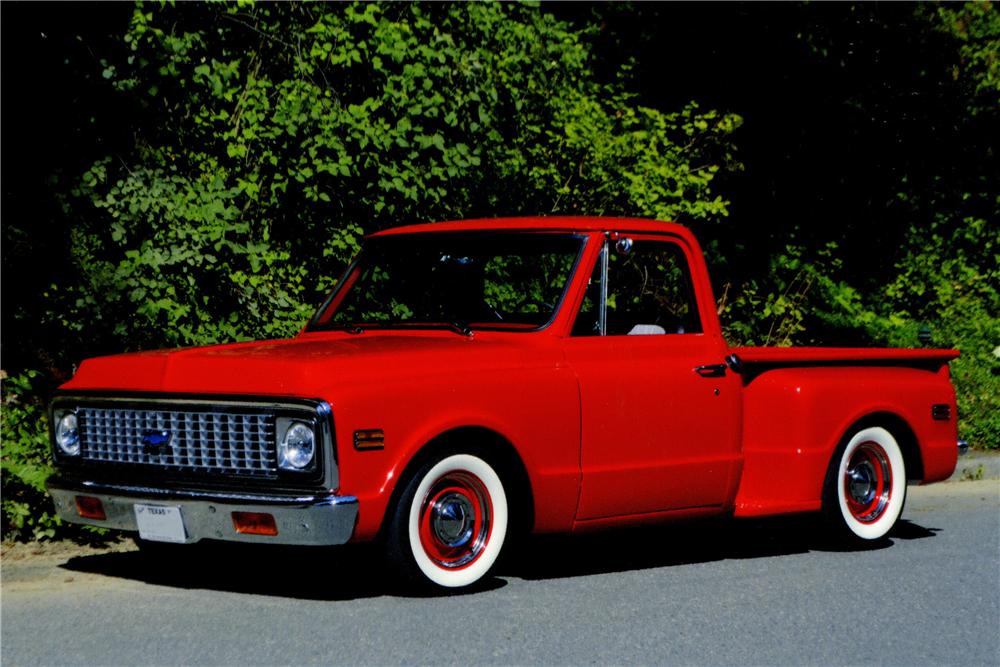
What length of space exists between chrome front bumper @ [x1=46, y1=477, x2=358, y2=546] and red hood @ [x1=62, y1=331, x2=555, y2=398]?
1.51ft

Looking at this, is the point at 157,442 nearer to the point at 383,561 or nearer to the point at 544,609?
the point at 383,561

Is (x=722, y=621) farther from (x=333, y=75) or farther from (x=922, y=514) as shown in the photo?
(x=333, y=75)

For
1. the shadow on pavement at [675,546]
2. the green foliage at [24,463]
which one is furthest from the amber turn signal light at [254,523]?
the green foliage at [24,463]

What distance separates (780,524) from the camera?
1009 cm

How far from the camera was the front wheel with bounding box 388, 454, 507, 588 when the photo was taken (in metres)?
6.59

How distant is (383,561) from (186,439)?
105 cm

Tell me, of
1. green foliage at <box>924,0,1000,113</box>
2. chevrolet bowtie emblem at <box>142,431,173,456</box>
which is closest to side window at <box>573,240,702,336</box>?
chevrolet bowtie emblem at <box>142,431,173,456</box>

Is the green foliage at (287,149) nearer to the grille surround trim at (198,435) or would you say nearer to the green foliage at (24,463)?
the green foliage at (24,463)

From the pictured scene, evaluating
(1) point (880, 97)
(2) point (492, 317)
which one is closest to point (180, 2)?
(2) point (492, 317)

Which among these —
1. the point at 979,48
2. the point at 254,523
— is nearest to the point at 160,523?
the point at 254,523

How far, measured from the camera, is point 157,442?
6.79m

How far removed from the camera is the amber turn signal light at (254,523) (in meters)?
6.32

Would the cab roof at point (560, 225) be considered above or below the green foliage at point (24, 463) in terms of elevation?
above

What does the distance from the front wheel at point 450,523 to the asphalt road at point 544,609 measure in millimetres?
154
